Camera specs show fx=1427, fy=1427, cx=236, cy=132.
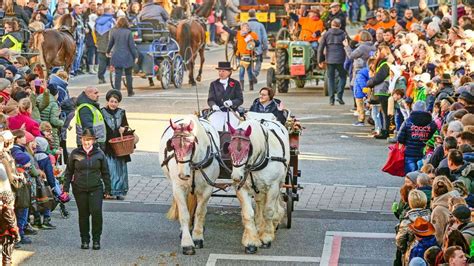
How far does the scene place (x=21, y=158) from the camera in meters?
16.8

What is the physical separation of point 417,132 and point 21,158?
225 inches

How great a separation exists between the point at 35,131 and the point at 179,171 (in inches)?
117

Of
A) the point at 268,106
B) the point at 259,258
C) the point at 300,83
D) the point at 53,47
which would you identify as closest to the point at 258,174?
the point at 259,258

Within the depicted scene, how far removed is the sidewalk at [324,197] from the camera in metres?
19.7

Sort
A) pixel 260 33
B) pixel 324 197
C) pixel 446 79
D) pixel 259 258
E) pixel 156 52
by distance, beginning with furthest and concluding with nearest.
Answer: pixel 260 33 < pixel 156 52 < pixel 446 79 < pixel 324 197 < pixel 259 258

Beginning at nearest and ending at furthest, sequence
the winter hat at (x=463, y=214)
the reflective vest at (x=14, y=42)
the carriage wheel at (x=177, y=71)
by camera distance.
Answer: the winter hat at (x=463, y=214)
the reflective vest at (x=14, y=42)
the carriage wheel at (x=177, y=71)

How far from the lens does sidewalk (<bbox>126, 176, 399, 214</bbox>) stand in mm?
19734

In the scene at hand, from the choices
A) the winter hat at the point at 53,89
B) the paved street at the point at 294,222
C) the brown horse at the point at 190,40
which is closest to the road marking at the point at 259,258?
the paved street at the point at 294,222

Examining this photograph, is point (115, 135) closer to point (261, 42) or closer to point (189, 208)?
point (189, 208)

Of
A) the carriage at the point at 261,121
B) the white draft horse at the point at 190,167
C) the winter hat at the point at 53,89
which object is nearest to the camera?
the white draft horse at the point at 190,167

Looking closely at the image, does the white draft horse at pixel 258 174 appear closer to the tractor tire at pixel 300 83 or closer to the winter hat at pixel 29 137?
the winter hat at pixel 29 137

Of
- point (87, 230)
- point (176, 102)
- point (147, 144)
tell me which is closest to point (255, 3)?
point (176, 102)

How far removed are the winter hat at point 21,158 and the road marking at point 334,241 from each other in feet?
12.0

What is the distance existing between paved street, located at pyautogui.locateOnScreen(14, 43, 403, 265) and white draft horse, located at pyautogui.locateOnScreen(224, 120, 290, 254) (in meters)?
0.26
